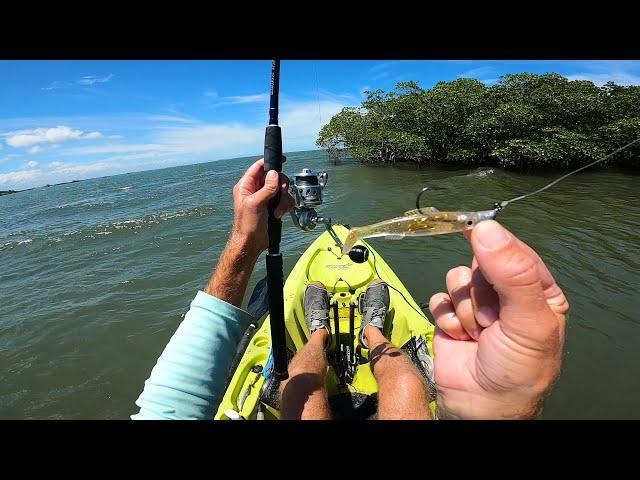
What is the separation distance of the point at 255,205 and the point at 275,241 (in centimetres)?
27

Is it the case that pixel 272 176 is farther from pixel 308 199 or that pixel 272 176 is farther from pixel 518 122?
pixel 518 122

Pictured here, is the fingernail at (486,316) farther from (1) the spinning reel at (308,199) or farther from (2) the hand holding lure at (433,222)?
(1) the spinning reel at (308,199)

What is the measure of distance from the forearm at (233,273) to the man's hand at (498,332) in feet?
3.91

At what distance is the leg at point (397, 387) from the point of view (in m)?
2.50

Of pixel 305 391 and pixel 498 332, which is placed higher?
pixel 498 332

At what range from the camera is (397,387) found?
9.18ft

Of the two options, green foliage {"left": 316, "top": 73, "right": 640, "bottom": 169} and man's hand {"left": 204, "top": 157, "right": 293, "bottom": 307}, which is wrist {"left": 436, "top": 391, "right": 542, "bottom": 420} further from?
green foliage {"left": 316, "top": 73, "right": 640, "bottom": 169}

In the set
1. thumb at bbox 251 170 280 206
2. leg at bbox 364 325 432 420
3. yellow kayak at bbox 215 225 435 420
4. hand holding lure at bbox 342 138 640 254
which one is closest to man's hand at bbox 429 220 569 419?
hand holding lure at bbox 342 138 640 254

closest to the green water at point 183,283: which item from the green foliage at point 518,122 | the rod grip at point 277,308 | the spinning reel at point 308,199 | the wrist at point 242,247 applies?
the green foliage at point 518,122

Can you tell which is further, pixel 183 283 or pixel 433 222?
pixel 183 283

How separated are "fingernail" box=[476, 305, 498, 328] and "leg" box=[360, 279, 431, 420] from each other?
1.58 meters

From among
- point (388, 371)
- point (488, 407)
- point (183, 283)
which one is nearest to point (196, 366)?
point (488, 407)
